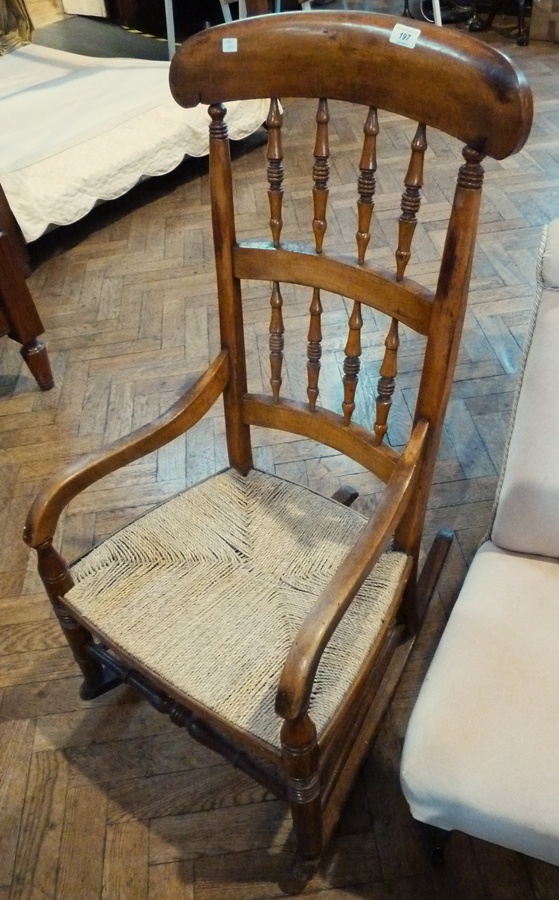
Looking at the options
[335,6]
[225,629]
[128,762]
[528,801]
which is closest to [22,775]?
[128,762]

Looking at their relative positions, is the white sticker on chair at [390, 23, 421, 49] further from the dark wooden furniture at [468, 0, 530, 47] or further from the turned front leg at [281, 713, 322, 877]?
the dark wooden furniture at [468, 0, 530, 47]

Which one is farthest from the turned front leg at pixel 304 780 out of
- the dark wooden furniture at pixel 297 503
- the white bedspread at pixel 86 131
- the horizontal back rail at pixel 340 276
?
the white bedspread at pixel 86 131

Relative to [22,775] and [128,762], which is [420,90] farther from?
[22,775]

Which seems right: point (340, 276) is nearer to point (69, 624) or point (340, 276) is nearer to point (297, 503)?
point (297, 503)

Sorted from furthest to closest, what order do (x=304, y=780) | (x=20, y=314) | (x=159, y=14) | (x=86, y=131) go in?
(x=159, y=14), (x=86, y=131), (x=20, y=314), (x=304, y=780)

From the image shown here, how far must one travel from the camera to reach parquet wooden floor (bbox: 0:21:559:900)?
1086mm

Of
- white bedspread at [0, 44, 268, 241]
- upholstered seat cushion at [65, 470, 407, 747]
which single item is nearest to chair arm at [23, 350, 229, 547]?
upholstered seat cushion at [65, 470, 407, 747]

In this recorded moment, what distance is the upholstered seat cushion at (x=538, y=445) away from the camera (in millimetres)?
864

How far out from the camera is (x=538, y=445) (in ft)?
3.00

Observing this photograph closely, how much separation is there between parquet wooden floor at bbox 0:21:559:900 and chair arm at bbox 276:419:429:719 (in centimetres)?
57

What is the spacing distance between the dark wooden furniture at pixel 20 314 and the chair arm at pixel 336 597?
1307 millimetres

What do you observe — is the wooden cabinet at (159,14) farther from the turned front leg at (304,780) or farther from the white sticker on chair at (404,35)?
the turned front leg at (304,780)

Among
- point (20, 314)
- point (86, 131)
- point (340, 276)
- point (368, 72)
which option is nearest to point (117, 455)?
point (340, 276)

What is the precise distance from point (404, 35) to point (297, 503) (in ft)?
2.25
